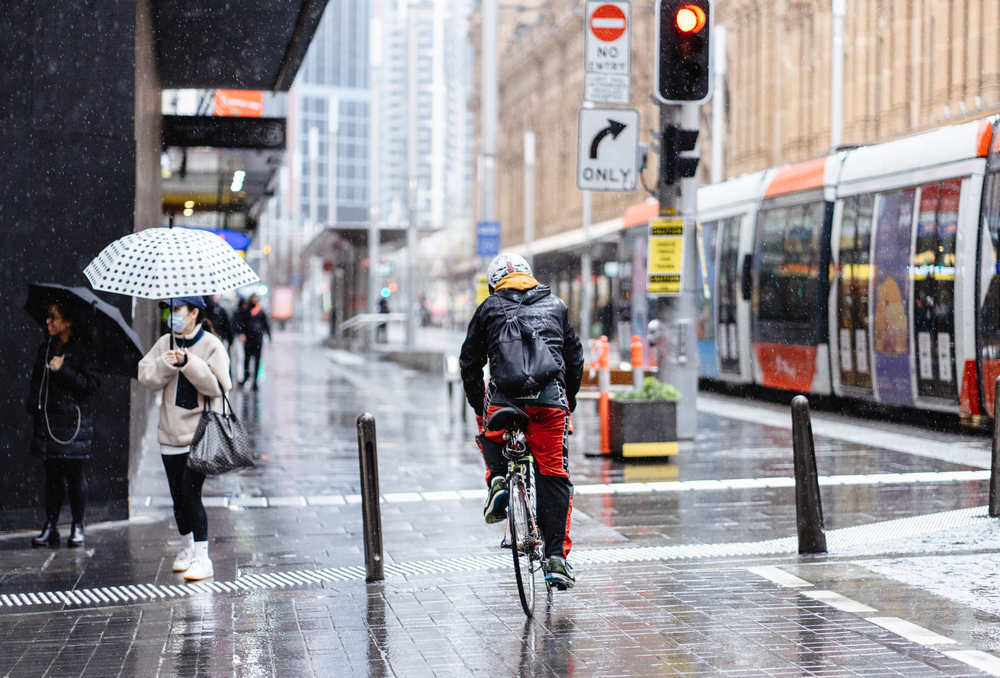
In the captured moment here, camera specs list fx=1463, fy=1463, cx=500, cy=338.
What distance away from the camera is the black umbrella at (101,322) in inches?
364

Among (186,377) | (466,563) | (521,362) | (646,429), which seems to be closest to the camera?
(521,362)

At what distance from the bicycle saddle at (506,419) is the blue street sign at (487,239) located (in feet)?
54.2

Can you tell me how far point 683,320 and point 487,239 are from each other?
333 inches

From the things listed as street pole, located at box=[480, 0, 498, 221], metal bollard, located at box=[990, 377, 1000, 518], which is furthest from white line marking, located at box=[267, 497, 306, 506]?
street pole, located at box=[480, 0, 498, 221]

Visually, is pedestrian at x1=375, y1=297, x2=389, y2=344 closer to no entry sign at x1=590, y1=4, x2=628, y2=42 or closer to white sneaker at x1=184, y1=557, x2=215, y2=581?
no entry sign at x1=590, y1=4, x2=628, y2=42

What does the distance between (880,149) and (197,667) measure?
48.4 ft

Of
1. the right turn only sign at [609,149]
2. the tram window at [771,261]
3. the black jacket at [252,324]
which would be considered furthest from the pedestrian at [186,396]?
the black jacket at [252,324]

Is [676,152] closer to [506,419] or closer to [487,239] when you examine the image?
[506,419]

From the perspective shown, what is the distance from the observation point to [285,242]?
133 m

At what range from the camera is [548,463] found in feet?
24.4

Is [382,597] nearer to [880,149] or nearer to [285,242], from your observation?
[880,149]

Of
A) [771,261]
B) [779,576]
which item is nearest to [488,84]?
[771,261]

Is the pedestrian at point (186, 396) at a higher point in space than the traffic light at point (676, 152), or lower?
lower

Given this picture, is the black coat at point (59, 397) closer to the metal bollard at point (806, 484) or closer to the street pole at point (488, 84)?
the metal bollard at point (806, 484)
